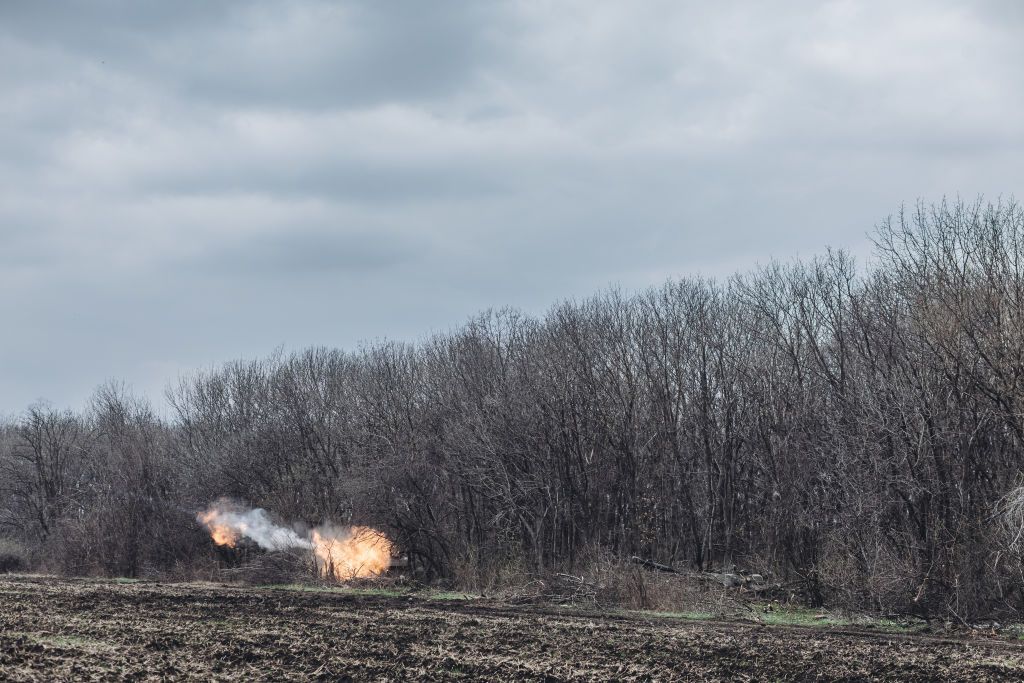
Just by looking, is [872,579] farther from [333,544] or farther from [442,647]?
[333,544]

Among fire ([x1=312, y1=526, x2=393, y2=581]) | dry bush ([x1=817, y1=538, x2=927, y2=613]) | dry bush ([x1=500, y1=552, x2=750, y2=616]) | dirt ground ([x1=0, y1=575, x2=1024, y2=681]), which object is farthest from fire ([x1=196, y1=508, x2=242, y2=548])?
dry bush ([x1=817, y1=538, x2=927, y2=613])

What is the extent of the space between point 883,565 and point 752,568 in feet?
26.4

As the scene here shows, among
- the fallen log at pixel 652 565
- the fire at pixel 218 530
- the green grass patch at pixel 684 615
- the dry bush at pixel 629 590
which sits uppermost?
the fire at pixel 218 530

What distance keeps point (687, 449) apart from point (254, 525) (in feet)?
51.7

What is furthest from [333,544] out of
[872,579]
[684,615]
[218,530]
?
[872,579]

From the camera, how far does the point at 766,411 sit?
114 feet

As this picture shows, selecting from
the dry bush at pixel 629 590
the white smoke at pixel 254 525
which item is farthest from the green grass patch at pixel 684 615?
the white smoke at pixel 254 525

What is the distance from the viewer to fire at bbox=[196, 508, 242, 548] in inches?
1448

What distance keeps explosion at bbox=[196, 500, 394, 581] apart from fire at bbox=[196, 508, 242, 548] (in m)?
0.04

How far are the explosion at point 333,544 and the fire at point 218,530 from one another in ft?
0.14

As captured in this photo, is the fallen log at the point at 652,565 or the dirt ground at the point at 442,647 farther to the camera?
the fallen log at the point at 652,565

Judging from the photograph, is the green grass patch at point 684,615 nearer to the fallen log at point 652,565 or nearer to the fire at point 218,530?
the fallen log at point 652,565

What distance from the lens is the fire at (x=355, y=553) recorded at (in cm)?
3256

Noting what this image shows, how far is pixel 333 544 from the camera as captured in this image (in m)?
33.4
